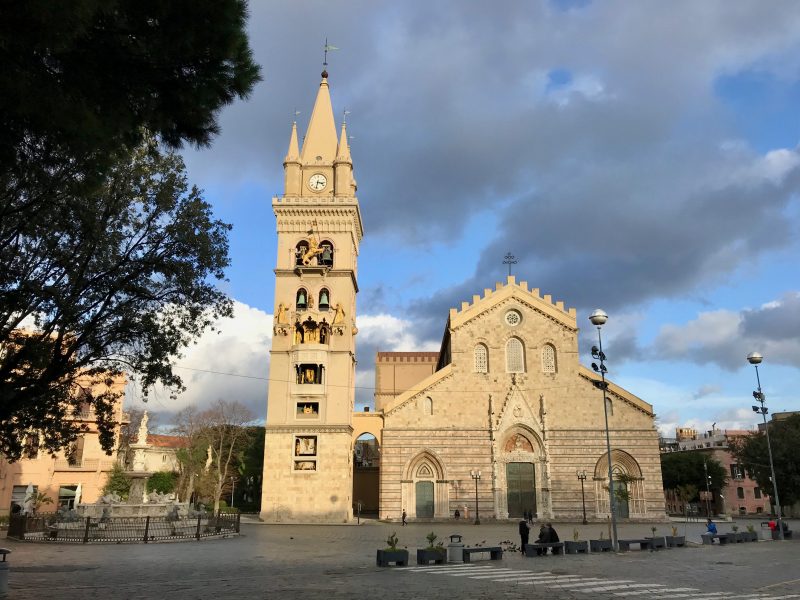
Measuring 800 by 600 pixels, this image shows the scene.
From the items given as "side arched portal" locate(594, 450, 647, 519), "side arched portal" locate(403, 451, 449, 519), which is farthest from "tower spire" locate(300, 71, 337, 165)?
"side arched portal" locate(594, 450, 647, 519)

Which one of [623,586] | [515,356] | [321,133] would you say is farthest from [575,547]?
[321,133]

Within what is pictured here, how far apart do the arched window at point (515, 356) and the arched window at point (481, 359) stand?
1.58m

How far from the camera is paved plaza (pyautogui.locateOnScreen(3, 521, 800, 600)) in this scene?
13266 millimetres

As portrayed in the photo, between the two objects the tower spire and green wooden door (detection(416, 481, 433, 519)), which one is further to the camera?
the tower spire

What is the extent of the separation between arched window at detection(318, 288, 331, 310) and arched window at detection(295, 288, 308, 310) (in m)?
1.02

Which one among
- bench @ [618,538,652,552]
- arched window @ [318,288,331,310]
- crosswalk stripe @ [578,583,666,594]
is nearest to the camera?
crosswalk stripe @ [578,583,666,594]

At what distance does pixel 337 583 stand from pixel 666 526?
3268 centimetres

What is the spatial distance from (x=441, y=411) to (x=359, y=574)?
98.2 feet

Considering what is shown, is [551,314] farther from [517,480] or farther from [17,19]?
[17,19]

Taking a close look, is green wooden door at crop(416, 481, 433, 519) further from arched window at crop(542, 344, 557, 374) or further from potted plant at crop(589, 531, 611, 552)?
potted plant at crop(589, 531, 611, 552)

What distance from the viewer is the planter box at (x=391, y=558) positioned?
18.3m

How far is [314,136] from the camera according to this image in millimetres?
50562

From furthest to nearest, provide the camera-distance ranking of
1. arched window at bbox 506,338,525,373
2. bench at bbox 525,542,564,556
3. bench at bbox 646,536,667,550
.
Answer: arched window at bbox 506,338,525,373 < bench at bbox 646,536,667,550 < bench at bbox 525,542,564,556

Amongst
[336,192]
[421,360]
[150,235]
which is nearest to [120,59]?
[150,235]
